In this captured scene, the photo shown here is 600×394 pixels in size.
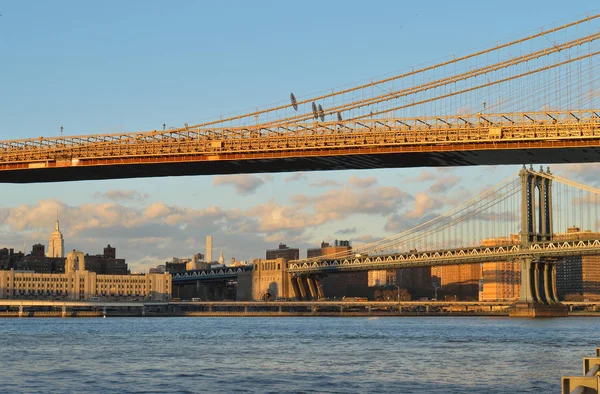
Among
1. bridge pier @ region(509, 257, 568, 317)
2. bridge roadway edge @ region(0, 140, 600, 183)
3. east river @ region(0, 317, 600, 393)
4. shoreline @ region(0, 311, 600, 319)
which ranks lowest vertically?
shoreline @ region(0, 311, 600, 319)

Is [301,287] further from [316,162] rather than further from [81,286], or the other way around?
[316,162]

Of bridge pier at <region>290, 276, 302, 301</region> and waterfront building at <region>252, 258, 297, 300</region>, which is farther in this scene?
waterfront building at <region>252, 258, 297, 300</region>

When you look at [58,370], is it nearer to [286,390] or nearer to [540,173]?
[286,390]

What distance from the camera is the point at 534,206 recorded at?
124250 millimetres

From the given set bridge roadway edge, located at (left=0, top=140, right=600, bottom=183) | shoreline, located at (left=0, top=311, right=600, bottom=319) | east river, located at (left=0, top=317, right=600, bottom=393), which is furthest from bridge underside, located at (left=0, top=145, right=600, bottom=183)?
shoreline, located at (left=0, top=311, right=600, bottom=319)

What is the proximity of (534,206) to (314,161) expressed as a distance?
82160 mm

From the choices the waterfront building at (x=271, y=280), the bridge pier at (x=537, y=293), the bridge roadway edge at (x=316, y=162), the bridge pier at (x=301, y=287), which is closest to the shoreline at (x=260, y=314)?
the bridge pier at (x=537, y=293)

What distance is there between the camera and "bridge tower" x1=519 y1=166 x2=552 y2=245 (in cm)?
12200

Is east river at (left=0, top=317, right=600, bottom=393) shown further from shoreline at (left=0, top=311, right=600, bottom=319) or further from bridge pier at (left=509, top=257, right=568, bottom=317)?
shoreline at (left=0, top=311, right=600, bottom=319)

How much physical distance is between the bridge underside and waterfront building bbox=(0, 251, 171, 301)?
5048 inches

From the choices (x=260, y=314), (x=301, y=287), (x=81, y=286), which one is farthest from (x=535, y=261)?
(x=81, y=286)

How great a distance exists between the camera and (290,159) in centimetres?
4638

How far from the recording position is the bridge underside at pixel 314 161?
4256 cm

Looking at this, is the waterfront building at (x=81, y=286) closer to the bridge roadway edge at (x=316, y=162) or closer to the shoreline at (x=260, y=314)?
the shoreline at (x=260, y=314)
